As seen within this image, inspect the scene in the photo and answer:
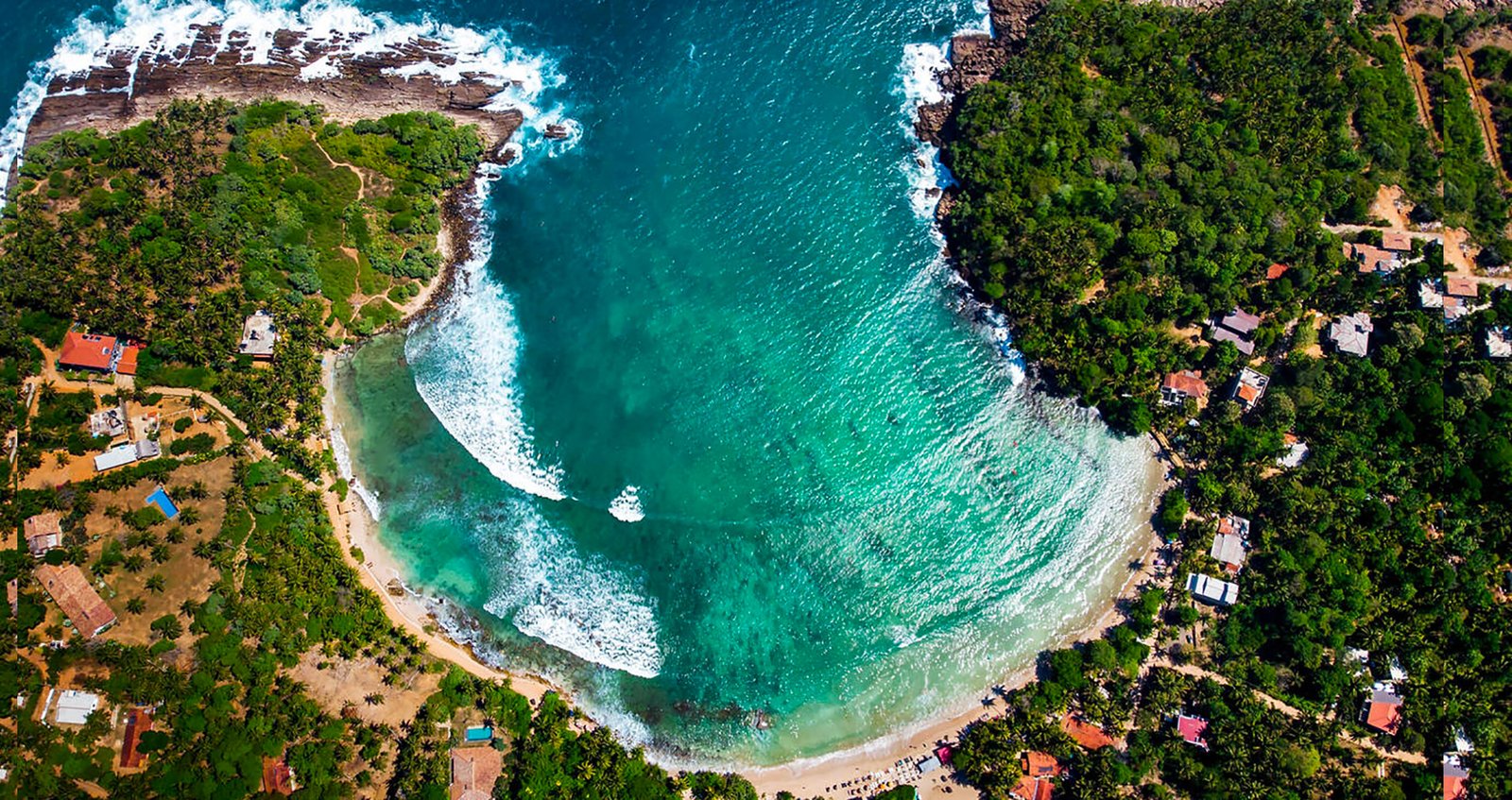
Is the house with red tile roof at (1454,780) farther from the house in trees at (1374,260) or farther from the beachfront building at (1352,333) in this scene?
the house in trees at (1374,260)

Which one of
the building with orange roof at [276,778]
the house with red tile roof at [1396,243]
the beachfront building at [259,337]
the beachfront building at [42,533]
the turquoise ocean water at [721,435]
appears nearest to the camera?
the building with orange roof at [276,778]

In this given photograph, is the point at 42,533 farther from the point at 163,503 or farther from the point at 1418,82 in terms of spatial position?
the point at 1418,82

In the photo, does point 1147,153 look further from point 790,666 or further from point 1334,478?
point 790,666

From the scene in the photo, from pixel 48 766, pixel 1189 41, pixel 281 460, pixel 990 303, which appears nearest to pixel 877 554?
pixel 990 303

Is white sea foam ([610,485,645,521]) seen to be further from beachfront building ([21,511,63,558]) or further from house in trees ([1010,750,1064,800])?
beachfront building ([21,511,63,558])

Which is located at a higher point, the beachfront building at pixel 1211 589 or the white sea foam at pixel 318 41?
the white sea foam at pixel 318 41

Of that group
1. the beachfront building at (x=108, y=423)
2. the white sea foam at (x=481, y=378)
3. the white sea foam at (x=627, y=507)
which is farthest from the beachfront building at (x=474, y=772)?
the beachfront building at (x=108, y=423)

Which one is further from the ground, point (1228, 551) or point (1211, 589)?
point (1228, 551)

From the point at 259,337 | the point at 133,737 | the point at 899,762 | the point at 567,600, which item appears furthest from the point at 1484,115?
the point at 133,737
